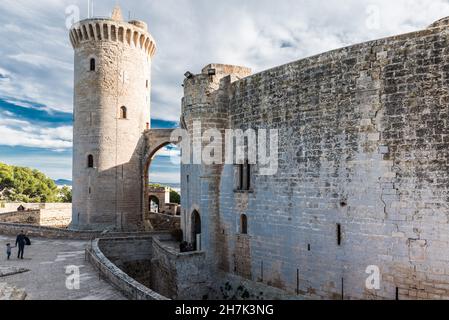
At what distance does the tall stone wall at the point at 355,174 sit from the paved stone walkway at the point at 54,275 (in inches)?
185

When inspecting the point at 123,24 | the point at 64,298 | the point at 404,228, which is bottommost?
the point at 64,298

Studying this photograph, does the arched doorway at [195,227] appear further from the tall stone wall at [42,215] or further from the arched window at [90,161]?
the tall stone wall at [42,215]

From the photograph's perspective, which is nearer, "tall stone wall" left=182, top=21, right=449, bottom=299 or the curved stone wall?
the curved stone wall

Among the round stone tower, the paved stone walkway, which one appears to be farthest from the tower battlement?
the paved stone walkway

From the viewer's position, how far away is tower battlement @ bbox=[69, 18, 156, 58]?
19750 millimetres

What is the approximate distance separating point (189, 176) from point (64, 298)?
6473mm

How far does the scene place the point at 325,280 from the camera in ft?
30.5

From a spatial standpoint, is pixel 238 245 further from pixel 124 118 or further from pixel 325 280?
pixel 124 118

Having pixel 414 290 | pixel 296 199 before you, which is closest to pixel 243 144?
pixel 296 199

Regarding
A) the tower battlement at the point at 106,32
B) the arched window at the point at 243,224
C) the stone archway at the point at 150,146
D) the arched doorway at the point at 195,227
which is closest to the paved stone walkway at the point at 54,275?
the arched doorway at the point at 195,227

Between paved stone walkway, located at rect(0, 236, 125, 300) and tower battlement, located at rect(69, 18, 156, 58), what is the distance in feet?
38.9

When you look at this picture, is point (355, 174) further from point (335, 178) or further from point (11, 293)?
point (11, 293)

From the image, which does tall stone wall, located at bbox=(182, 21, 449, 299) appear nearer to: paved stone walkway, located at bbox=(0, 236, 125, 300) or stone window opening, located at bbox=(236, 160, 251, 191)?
stone window opening, located at bbox=(236, 160, 251, 191)

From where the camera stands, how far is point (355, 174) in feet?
28.8
